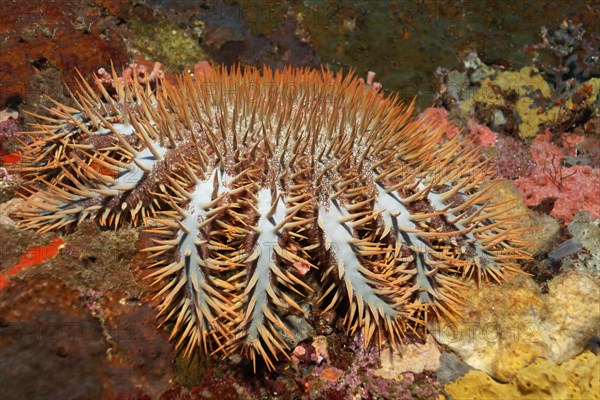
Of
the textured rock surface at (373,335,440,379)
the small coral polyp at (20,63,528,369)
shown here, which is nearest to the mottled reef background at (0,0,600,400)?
the textured rock surface at (373,335,440,379)

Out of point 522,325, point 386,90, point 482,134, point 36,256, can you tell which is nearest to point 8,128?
point 36,256

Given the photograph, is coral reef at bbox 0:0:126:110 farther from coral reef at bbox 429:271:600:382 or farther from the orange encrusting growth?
coral reef at bbox 429:271:600:382

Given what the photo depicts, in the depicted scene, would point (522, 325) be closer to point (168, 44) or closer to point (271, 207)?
point (271, 207)

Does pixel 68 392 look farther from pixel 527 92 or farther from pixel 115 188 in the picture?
pixel 527 92

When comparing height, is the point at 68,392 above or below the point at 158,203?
below

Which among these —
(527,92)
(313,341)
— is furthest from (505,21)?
(313,341)

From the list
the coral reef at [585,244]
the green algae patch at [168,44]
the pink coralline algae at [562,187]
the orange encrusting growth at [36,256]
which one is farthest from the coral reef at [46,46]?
the coral reef at [585,244]
